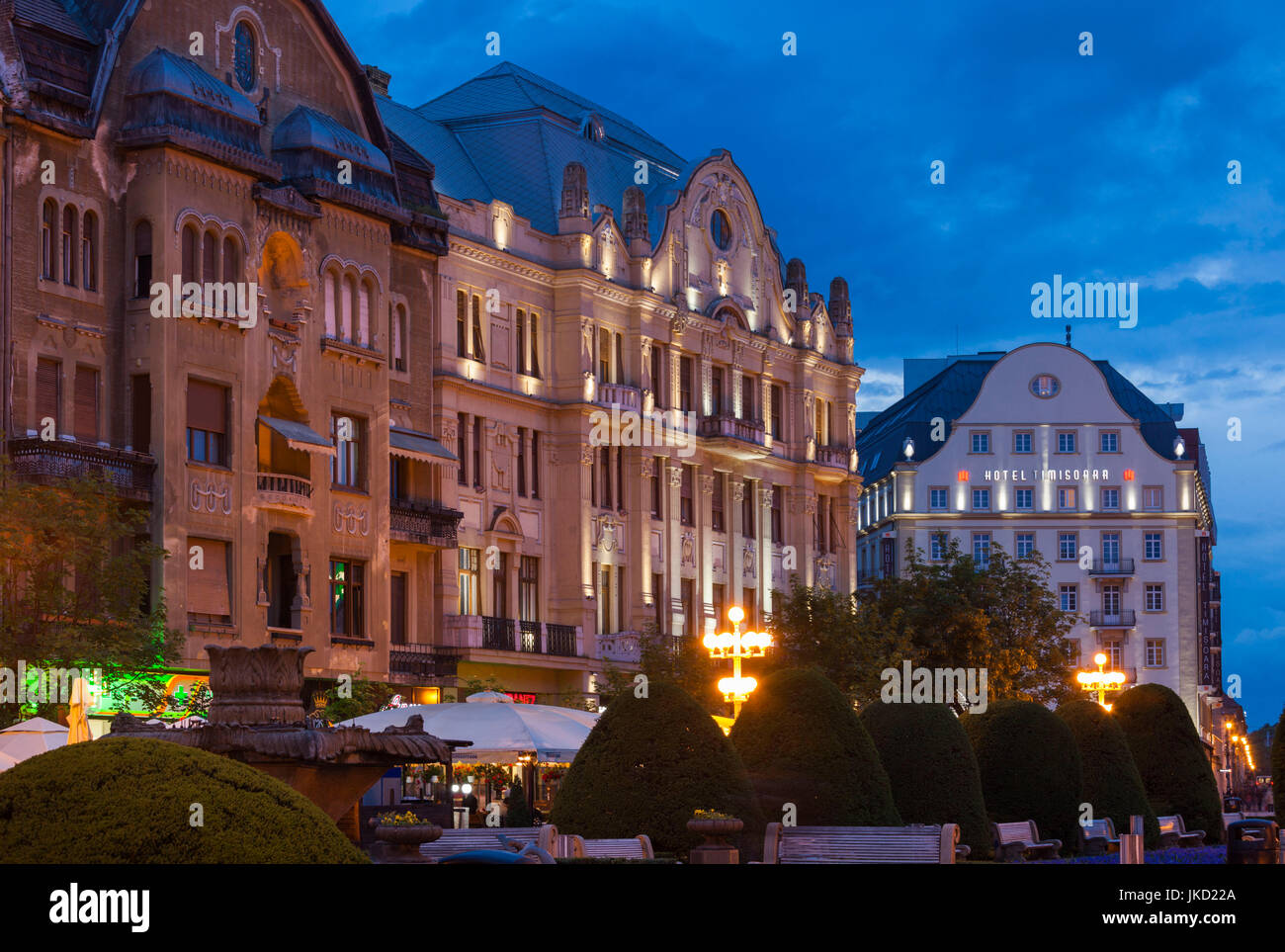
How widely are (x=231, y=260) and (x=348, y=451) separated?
644cm

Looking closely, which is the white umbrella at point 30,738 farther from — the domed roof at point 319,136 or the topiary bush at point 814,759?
the domed roof at point 319,136

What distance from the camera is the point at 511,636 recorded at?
5534 cm

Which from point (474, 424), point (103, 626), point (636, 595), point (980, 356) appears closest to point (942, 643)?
point (636, 595)

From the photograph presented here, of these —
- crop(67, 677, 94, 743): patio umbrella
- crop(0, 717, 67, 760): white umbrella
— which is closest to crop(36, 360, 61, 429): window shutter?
crop(67, 677, 94, 743): patio umbrella

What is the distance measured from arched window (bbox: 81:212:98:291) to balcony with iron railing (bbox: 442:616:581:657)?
14594 millimetres

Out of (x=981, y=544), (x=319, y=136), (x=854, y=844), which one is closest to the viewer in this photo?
(x=854, y=844)

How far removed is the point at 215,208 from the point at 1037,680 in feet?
102

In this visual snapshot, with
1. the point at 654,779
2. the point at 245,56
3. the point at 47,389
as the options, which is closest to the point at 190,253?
the point at 47,389

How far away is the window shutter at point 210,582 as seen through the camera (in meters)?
43.5

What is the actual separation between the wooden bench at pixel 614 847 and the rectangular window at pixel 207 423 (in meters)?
24.7

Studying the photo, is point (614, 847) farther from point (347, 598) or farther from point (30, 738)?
point (347, 598)

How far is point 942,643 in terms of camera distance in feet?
206

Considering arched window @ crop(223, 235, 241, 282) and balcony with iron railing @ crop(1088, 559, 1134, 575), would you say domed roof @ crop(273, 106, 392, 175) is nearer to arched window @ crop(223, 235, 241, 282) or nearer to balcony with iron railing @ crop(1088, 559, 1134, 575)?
arched window @ crop(223, 235, 241, 282)

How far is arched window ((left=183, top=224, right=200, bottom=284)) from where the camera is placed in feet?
144
